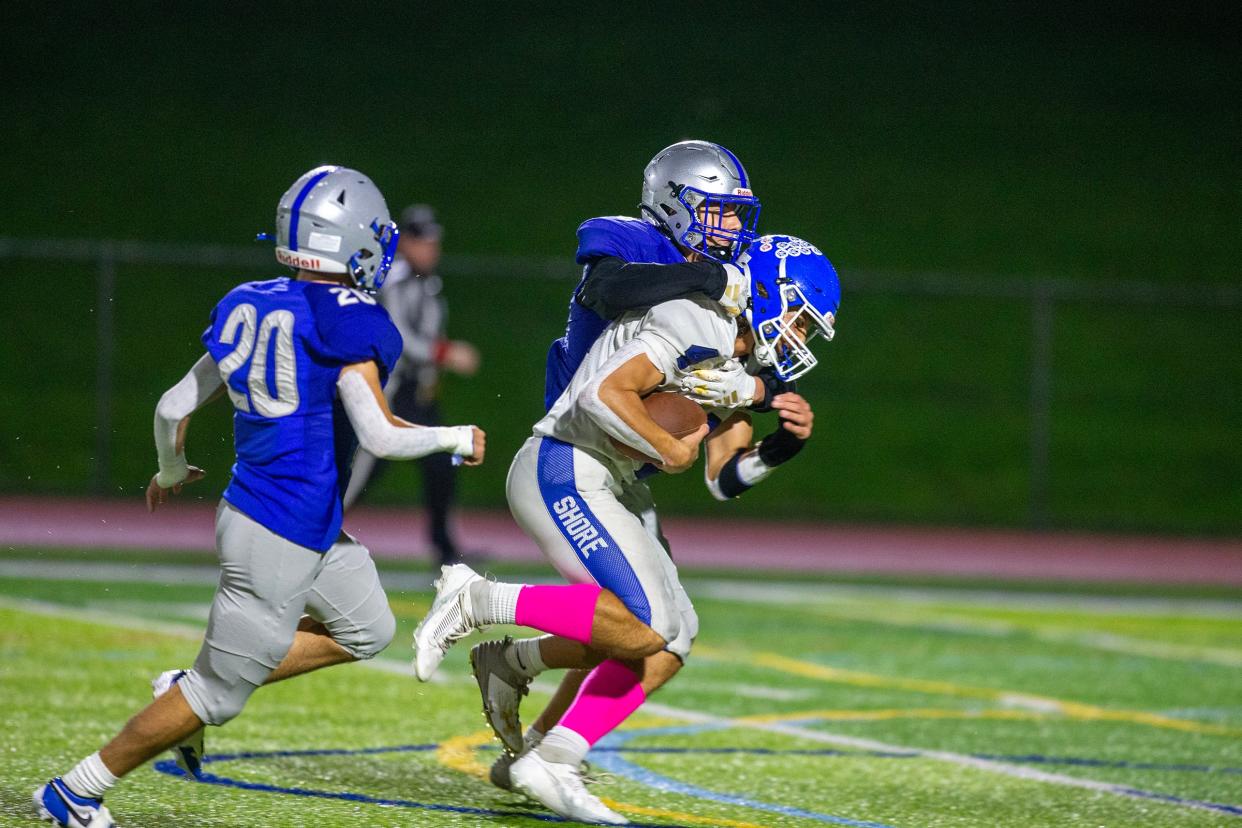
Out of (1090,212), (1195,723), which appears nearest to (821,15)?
(1090,212)

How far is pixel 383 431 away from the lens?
4211mm

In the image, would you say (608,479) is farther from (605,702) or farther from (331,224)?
(331,224)

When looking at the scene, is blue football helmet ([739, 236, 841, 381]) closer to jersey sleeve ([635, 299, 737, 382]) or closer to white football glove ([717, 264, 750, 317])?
white football glove ([717, 264, 750, 317])

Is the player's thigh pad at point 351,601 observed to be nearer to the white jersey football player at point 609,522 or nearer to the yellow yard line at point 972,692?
the white jersey football player at point 609,522

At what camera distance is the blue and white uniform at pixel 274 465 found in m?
4.23

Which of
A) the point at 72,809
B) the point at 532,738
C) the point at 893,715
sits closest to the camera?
the point at 72,809

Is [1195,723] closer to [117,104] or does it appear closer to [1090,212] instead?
[1090,212]

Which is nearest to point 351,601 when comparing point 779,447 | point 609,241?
point 609,241

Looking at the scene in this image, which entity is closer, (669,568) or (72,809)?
(72,809)

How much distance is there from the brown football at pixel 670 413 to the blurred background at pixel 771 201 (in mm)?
8500

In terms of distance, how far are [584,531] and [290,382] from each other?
2.99ft

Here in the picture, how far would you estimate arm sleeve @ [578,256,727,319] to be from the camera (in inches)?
180

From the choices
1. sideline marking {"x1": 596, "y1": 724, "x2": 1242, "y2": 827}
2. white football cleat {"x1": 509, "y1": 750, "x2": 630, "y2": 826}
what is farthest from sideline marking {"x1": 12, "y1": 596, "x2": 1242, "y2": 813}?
white football cleat {"x1": 509, "y1": 750, "x2": 630, "y2": 826}

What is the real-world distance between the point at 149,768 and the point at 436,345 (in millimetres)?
5415
